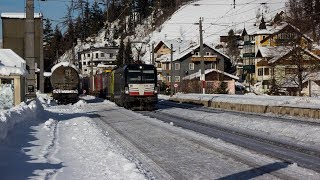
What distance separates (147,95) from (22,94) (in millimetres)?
9081

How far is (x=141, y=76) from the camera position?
34.1 meters

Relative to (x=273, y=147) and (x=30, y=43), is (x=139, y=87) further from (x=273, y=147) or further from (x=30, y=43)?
(x=273, y=147)

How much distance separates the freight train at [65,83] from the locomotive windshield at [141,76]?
10.3 meters

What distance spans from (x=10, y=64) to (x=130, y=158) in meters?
26.7

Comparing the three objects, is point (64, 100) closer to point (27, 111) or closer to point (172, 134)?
point (27, 111)

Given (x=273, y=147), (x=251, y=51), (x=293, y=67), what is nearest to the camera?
(x=273, y=147)

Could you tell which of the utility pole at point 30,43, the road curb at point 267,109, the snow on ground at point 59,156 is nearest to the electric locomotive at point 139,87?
the road curb at point 267,109

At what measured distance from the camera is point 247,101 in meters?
33.0

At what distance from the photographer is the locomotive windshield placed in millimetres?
33906

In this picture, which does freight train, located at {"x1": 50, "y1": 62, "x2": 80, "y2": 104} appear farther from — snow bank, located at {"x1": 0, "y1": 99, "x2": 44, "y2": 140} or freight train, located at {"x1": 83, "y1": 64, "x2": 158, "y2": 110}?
snow bank, located at {"x1": 0, "y1": 99, "x2": 44, "y2": 140}

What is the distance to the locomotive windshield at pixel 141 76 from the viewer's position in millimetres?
33906

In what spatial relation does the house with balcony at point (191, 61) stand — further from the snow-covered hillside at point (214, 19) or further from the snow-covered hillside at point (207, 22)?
the snow-covered hillside at point (214, 19)

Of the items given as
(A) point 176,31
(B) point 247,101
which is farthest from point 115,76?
(A) point 176,31

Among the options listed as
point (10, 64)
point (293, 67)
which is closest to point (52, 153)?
point (10, 64)
